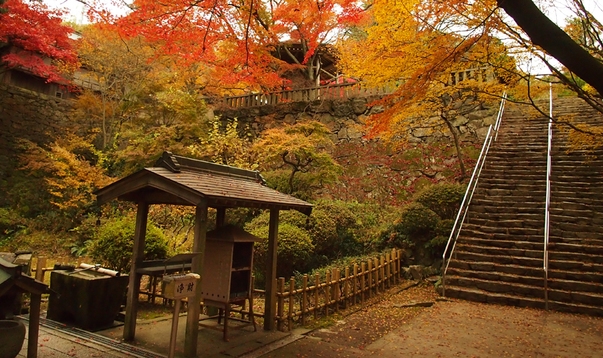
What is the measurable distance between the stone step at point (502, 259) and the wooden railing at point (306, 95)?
33.0ft

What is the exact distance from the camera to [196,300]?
15.2 ft

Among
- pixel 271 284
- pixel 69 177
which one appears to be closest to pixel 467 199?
pixel 271 284

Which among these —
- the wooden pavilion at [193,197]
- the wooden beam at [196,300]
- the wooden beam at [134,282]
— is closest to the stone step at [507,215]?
the wooden pavilion at [193,197]

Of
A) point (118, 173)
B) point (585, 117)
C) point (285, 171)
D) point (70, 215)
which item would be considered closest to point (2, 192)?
point (70, 215)

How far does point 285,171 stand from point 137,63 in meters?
8.85

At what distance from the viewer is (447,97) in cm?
1608

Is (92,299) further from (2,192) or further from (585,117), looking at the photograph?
(585,117)

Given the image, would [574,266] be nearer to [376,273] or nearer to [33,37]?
[376,273]

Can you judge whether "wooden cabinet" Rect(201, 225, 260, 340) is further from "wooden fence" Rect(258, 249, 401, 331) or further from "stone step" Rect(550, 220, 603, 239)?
"stone step" Rect(550, 220, 603, 239)

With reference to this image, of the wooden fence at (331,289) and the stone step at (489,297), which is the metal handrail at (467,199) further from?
the wooden fence at (331,289)

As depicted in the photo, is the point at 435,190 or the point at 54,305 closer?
the point at 54,305

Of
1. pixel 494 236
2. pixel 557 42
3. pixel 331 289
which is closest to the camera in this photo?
pixel 557 42

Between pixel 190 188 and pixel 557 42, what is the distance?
4275mm

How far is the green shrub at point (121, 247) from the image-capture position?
7609mm
